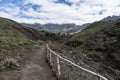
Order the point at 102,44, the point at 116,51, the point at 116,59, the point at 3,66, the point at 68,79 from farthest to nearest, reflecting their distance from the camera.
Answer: the point at 102,44 < the point at 116,51 < the point at 116,59 < the point at 3,66 < the point at 68,79

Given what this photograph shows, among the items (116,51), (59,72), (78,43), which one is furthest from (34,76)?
(78,43)

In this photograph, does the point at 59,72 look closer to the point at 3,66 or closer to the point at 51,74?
the point at 51,74

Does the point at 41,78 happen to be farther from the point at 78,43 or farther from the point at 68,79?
the point at 78,43

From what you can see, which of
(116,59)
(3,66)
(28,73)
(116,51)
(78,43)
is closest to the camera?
(28,73)

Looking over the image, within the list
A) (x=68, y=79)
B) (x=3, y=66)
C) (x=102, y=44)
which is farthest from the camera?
(x=102, y=44)

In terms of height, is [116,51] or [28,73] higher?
[28,73]

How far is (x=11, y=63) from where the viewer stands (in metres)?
18.0

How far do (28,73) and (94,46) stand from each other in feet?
265

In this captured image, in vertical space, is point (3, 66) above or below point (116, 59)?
above

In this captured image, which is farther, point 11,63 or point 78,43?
point 78,43

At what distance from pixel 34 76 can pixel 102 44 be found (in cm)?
8213

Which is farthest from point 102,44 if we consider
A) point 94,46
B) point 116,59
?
point 116,59

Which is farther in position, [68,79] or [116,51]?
[116,51]

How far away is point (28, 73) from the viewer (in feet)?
50.8
